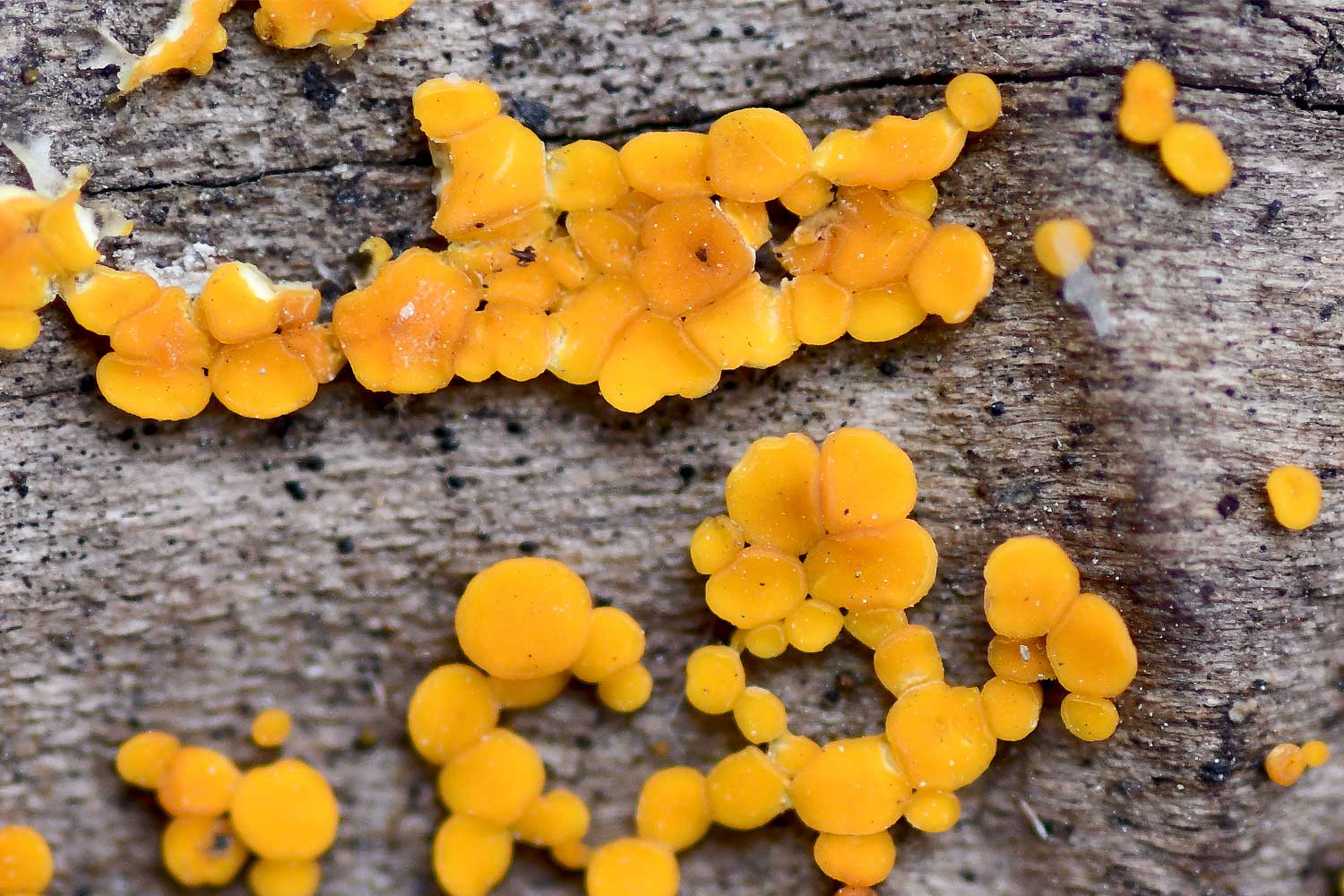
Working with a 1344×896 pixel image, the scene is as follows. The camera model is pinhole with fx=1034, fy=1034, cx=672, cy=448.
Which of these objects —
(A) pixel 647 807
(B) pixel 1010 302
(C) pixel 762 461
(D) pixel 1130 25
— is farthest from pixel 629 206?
(A) pixel 647 807

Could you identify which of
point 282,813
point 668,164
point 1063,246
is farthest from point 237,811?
point 1063,246

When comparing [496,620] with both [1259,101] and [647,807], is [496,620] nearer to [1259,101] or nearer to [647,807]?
[647,807]

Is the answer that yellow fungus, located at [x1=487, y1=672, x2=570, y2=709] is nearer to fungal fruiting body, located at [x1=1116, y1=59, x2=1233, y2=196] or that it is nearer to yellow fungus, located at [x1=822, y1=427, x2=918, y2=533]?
yellow fungus, located at [x1=822, y1=427, x2=918, y2=533]

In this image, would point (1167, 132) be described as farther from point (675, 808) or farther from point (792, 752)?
point (675, 808)

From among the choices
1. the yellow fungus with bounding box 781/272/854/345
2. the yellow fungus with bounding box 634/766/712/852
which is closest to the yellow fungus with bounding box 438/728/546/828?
the yellow fungus with bounding box 634/766/712/852

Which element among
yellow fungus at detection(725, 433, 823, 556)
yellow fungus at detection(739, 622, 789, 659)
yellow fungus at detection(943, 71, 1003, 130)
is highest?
yellow fungus at detection(943, 71, 1003, 130)

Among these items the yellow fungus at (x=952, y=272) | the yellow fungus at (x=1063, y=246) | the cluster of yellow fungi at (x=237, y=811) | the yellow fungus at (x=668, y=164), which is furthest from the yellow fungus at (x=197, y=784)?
the yellow fungus at (x=1063, y=246)

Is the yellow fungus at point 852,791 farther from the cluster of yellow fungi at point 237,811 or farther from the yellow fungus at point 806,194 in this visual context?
the yellow fungus at point 806,194
